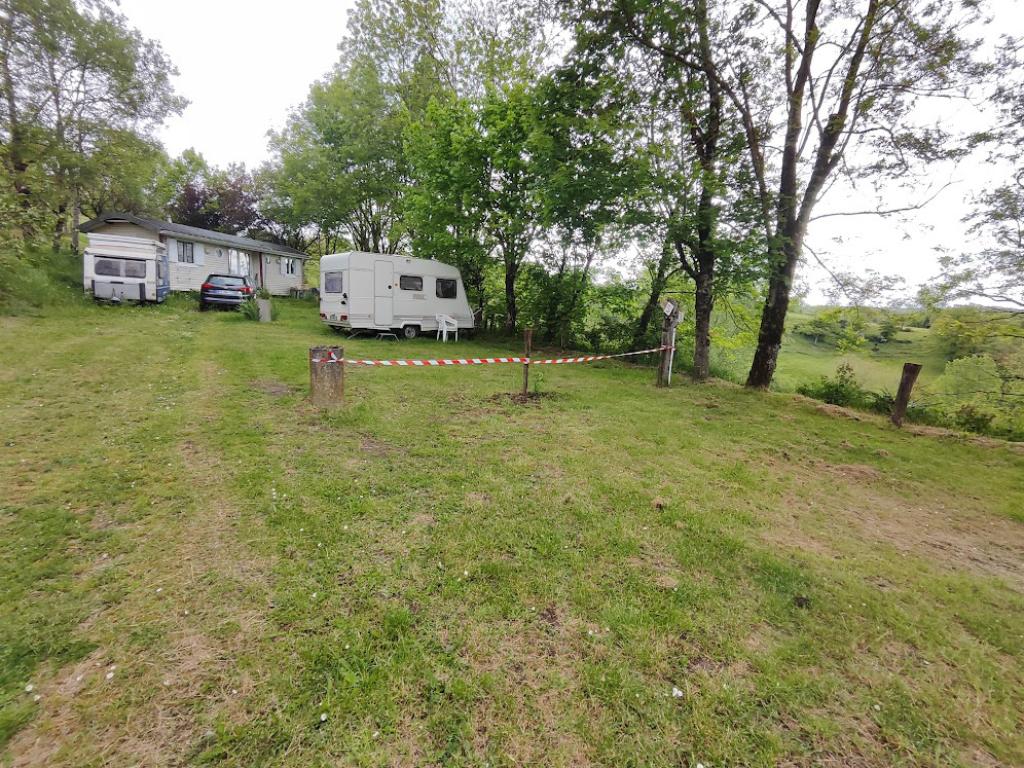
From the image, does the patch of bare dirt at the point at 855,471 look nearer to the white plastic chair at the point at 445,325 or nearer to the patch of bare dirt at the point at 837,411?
the patch of bare dirt at the point at 837,411

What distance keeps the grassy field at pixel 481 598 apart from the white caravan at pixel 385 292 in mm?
7597

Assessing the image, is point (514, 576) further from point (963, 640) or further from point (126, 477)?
point (126, 477)

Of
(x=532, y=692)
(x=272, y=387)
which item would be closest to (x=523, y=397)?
(x=272, y=387)

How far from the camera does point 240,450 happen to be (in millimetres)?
4410

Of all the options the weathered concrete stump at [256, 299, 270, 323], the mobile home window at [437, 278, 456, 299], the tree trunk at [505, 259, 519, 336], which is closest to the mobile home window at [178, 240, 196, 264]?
the weathered concrete stump at [256, 299, 270, 323]

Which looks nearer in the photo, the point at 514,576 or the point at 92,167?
the point at 514,576

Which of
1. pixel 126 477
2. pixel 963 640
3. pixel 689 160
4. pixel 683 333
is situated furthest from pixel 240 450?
pixel 683 333

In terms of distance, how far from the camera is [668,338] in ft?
30.8

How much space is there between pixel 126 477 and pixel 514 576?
3647mm

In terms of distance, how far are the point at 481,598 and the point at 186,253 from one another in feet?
76.7

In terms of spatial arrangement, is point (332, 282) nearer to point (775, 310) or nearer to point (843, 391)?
point (775, 310)

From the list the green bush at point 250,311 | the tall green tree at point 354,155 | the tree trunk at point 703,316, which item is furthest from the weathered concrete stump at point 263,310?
the tree trunk at point 703,316

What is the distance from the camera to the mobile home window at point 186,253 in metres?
18.8

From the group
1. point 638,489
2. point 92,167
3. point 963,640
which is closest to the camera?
point 963,640
